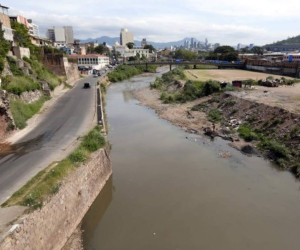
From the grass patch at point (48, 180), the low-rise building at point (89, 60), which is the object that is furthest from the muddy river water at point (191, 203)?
the low-rise building at point (89, 60)

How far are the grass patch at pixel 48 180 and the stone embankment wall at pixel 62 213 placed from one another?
34 centimetres

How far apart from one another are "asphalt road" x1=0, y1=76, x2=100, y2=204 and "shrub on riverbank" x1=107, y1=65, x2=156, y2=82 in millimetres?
41649

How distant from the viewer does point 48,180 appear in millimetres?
11750

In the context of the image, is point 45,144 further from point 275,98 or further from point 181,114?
point 275,98

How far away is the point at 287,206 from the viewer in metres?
14.2

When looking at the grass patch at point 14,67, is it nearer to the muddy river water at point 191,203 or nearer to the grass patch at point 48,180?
the muddy river water at point 191,203

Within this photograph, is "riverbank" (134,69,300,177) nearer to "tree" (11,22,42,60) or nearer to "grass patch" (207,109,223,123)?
"grass patch" (207,109,223,123)

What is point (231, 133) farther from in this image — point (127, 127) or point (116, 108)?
point (116, 108)

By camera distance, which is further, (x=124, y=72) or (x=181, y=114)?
(x=124, y=72)

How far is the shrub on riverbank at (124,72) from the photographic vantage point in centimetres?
6893

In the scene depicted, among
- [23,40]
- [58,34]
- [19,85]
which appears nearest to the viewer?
[19,85]

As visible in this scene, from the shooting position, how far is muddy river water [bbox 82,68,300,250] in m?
11.7

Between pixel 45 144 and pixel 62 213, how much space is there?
23.4ft

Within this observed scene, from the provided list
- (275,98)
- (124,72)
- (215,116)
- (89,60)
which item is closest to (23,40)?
(215,116)
